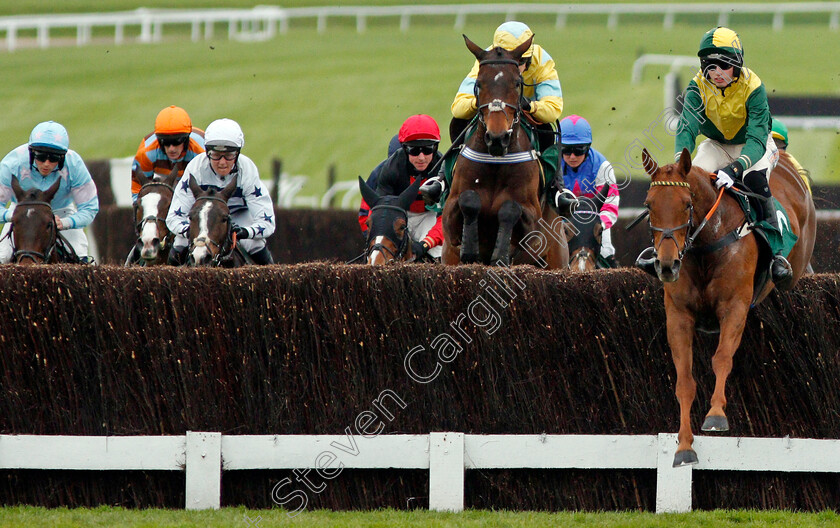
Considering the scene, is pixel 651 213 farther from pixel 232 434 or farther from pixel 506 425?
pixel 232 434

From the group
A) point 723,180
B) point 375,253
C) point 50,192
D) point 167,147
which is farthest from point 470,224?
point 50,192

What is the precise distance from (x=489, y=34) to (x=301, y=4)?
14.7m

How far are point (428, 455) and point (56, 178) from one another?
350cm

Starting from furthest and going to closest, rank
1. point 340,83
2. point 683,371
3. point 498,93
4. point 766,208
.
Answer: point 340,83
point 498,93
point 766,208
point 683,371

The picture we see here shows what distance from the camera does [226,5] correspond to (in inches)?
1927

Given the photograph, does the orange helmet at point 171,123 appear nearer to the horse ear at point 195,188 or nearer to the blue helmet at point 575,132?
the horse ear at point 195,188

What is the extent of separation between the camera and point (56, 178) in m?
7.88

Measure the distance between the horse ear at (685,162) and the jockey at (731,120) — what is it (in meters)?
0.31

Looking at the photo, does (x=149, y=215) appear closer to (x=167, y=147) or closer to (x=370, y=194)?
(x=167, y=147)

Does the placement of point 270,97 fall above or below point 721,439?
below

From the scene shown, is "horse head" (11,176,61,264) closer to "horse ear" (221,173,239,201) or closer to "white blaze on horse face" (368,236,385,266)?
"horse ear" (221,173,239,201)

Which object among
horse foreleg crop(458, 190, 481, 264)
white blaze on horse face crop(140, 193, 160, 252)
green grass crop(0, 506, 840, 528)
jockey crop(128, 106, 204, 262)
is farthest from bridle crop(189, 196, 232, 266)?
green grass crop(0, 506, 840, 528)

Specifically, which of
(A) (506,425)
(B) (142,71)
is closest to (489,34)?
(B) (142,71)

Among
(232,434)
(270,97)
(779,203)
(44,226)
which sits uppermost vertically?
(779,203)
